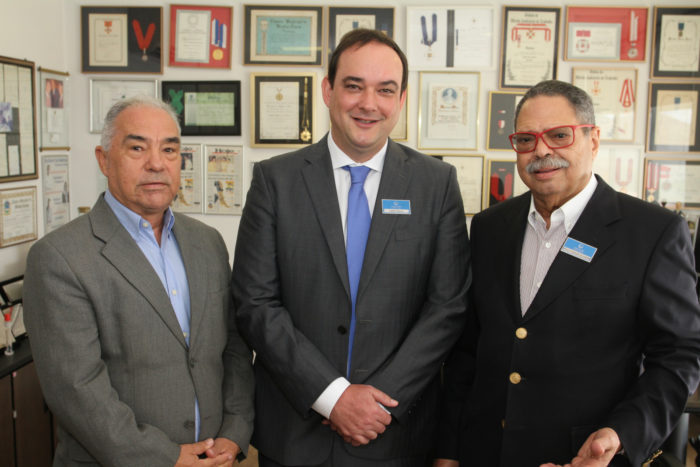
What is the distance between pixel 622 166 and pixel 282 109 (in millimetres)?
2376

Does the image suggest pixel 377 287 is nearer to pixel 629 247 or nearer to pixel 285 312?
pixel 285 312

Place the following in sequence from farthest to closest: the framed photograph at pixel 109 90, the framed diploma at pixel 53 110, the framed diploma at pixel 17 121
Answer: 1. the framed photograph at pixel 109 90
2. the framed diploma at pixel 53 110
3. the framed diploma at pixel 17 121

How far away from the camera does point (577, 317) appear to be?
5.18ft

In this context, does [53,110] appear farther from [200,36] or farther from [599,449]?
[599,449]

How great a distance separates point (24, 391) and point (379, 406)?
2.04 metres

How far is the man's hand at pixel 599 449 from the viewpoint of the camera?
4.65ft

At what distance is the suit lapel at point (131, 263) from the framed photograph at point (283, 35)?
2401 millimetres

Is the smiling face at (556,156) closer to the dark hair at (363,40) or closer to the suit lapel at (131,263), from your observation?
the dark hair at (363,40)

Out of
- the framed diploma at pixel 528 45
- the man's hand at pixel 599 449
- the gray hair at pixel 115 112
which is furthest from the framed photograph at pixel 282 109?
the man's hand at pixel 599 449

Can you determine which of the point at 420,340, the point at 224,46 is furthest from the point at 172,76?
the point at 420,340

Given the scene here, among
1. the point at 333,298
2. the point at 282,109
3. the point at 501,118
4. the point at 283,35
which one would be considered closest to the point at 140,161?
the point at 333,298

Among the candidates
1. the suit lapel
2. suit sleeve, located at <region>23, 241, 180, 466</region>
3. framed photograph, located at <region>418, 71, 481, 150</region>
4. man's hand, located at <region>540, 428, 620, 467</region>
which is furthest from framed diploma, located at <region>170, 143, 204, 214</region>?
man's hand, located at <region>540, 428, 620, 467</region>

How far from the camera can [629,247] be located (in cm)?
156

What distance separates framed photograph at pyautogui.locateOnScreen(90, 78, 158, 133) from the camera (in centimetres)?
384
